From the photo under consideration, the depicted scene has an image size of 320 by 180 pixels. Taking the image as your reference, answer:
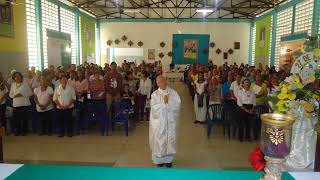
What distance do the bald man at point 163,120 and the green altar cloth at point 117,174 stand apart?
2.47 metres

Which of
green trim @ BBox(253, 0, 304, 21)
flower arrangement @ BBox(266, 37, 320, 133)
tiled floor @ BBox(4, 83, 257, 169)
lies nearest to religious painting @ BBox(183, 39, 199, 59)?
green trim @ BBox(253, 0, 304, 21)

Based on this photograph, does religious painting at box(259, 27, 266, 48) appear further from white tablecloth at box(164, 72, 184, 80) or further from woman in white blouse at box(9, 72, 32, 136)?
woman in white blouse at box(9, 72, 32, 136)

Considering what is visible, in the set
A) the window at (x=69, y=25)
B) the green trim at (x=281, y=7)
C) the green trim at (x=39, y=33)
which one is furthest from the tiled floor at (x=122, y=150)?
the window at (x=69, y=25)

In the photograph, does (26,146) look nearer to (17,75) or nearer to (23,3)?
Answer: (17,75)

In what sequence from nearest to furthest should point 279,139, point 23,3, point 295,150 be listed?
point 279,139
point 295,150
point 23,3

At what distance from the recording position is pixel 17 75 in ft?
25.6

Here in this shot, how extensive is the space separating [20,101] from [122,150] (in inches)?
116

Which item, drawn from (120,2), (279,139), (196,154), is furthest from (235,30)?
(279,139)

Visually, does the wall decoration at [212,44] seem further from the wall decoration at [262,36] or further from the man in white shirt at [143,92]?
the man in white shirt at [143,92]

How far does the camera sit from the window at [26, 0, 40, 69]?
39.0ft

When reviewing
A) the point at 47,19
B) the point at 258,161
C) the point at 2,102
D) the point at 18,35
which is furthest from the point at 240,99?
the point at 47,19

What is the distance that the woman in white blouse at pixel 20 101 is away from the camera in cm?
776

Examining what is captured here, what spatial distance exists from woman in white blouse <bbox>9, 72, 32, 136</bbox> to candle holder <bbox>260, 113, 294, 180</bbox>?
6978mm

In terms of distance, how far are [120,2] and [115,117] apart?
13.3m
